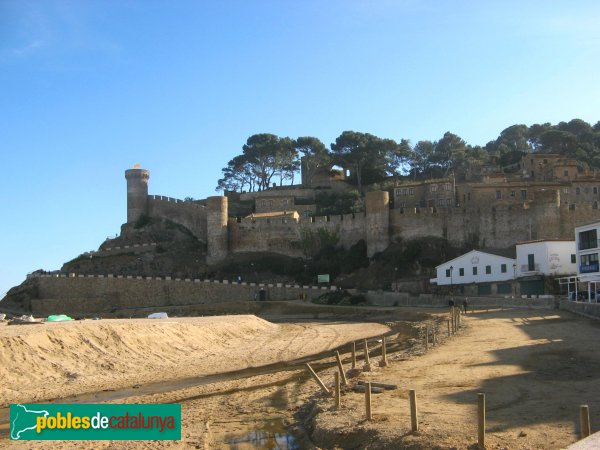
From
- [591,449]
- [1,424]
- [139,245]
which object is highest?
[139,245]

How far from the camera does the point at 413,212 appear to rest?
5422 cm

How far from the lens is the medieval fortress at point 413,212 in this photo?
50344mm

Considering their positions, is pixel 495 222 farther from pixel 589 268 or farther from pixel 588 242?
pixel 589 268

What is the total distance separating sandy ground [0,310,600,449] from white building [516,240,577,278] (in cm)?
1910

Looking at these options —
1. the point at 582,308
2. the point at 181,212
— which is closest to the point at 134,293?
the point at 181,212

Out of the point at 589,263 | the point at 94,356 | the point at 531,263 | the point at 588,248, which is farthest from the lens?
the point at 531,263

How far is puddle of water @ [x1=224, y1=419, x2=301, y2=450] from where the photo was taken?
11273mm

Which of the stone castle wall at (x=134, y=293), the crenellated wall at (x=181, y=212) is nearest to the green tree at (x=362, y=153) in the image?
the crenellated wall at (x=181, y=212)

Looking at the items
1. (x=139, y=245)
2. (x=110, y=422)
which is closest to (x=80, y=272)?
(x=139, y=245)

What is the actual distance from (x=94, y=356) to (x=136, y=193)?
5303cm

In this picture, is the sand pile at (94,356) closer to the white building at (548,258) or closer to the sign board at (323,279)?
the white building at (548,258)

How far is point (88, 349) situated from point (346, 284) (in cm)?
3187

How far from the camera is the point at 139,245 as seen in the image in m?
65.2

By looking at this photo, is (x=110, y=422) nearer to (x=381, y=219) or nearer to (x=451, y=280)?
(x=451, y=280)
